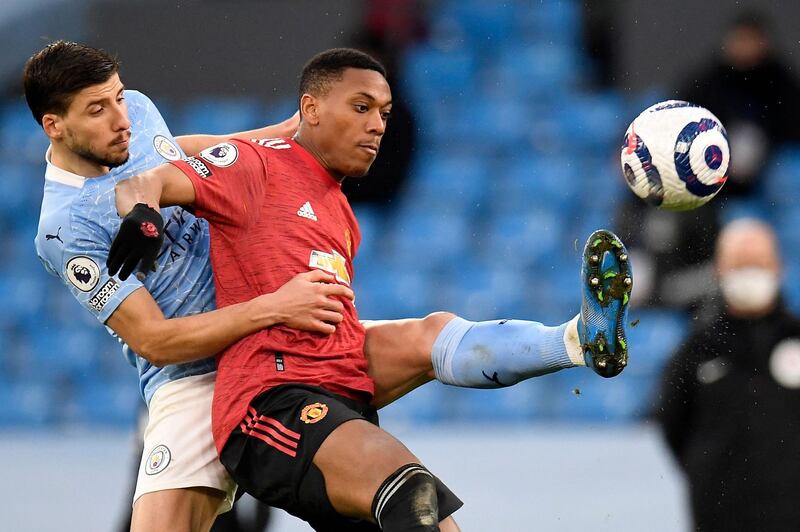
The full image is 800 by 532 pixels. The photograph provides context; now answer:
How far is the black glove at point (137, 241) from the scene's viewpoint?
313 centimetres

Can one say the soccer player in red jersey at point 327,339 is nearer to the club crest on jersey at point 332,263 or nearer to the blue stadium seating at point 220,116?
the club crest on jersey at point 332,263

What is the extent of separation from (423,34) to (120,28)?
8.99 feet

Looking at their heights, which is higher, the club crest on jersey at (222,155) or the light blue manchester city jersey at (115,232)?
the club crest on jersey at (222,155)

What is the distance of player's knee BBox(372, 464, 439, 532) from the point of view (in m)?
3.06

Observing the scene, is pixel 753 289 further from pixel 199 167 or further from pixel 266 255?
pixel 199 167

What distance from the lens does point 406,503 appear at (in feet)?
10.1

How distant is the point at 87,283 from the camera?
3619 mm

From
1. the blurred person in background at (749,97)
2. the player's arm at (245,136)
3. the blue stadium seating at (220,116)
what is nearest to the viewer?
the player's arm at (245,136)

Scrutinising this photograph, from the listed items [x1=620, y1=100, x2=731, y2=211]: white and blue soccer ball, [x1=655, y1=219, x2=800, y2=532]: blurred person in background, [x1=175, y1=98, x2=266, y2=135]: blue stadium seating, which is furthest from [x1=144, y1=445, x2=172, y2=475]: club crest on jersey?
[x1=175, y1=98, x2=266, y2=135]: blue stadium seating

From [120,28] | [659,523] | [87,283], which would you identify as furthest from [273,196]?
[120,28]

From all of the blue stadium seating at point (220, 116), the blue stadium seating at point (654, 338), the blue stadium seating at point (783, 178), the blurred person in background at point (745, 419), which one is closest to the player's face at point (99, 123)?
the blurred person in background at point (745, 419)

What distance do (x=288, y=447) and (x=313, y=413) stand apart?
12 cm

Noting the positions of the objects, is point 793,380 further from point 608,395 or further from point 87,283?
point 608,395

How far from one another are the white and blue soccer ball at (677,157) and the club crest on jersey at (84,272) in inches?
66.3
